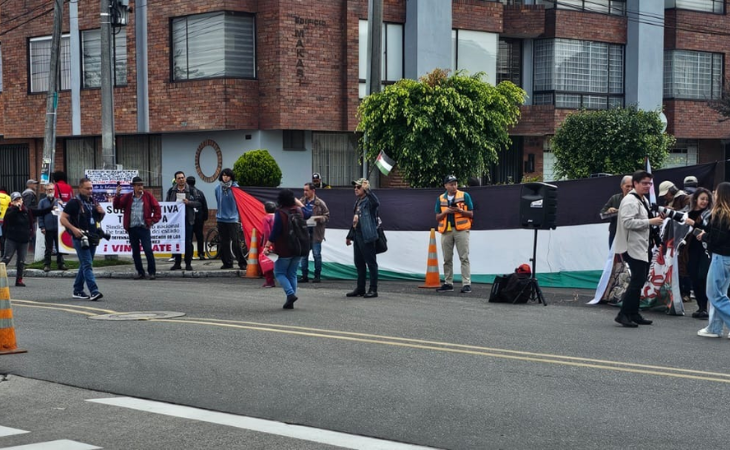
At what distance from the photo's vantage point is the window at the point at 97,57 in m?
31.0

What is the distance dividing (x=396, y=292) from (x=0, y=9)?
73.7 feet

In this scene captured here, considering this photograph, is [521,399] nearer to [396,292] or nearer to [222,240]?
[396,292]

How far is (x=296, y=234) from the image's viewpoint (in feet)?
48.6

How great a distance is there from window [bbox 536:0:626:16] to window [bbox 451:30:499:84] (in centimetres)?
259

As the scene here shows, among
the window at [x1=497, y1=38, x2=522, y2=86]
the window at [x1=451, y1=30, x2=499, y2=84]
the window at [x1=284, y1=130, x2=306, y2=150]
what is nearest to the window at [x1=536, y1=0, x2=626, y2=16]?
the window at [x1=497, y1=38, x2=522, y2=86]

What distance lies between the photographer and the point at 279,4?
92.9ft

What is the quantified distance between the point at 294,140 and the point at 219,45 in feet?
11.0

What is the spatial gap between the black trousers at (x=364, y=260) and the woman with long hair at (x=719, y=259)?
5786mm

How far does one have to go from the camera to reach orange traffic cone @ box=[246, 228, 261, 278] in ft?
66.5

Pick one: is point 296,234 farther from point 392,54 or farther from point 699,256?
point 392,54

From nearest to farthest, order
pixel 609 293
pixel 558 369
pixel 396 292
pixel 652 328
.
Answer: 1. pixel 558 369
2. pixel 652 328
3. pixel 609 293
4. pixel 396 292

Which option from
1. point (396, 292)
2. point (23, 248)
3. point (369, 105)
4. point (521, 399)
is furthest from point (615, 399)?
point (369, 105)

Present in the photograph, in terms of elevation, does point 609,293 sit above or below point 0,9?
below

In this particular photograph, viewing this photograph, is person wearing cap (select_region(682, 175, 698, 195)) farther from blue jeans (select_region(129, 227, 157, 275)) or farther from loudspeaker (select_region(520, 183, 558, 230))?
blue jeans (select_region(129, 227, 157, 275))
